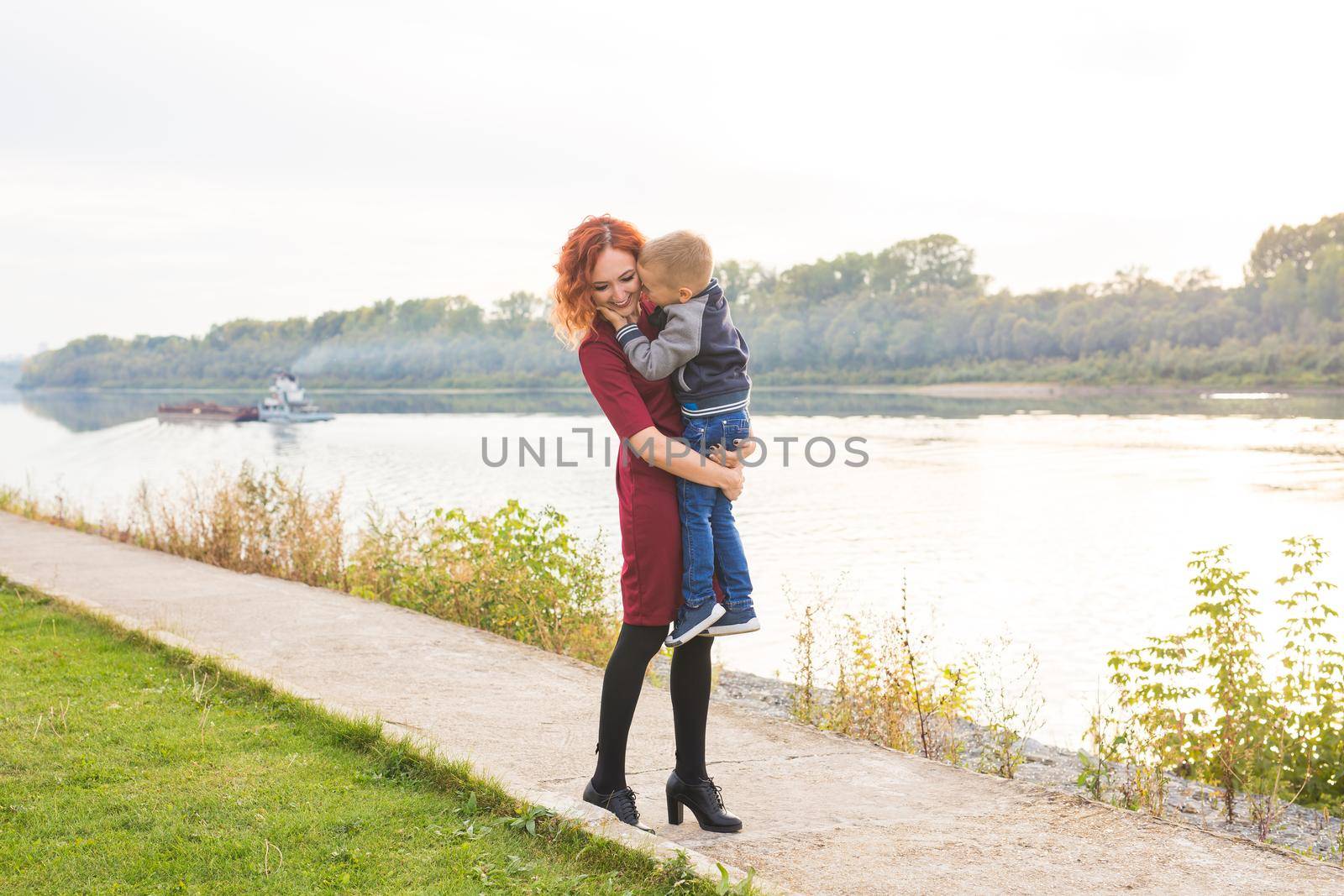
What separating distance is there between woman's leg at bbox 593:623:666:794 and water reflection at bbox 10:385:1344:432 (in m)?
49.9

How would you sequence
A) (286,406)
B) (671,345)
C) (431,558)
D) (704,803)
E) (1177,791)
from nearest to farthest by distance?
(671,345)
(704,803)
(1177,791)
(431,558)
(286,406)

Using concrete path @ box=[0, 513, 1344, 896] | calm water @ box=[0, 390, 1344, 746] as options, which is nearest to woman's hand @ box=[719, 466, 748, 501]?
concrete path @ box=[0, 513, 1344, 896]

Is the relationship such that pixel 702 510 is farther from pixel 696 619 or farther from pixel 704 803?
pixel 704 803

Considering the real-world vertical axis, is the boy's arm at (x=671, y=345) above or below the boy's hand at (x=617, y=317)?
below

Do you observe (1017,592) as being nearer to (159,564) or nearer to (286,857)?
(159,564)

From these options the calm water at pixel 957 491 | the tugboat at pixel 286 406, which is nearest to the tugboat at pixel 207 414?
the tugboat at pixel 286 406

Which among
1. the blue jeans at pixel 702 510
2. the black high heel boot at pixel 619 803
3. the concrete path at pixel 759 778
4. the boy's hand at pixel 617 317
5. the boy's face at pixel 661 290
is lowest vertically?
the concrete path at pixel 759 778

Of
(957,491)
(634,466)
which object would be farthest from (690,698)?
(957,491)

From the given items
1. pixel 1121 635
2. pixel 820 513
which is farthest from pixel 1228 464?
pixel 1121 635

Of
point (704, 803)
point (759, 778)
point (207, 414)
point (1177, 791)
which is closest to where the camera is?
point (704, 803)

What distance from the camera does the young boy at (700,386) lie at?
3201 millimetres

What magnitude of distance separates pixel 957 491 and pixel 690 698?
923 inches

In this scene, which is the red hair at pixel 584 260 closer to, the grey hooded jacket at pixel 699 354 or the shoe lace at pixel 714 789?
the grey hooded jacket at pixel 699 354

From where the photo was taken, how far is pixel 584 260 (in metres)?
3.30
